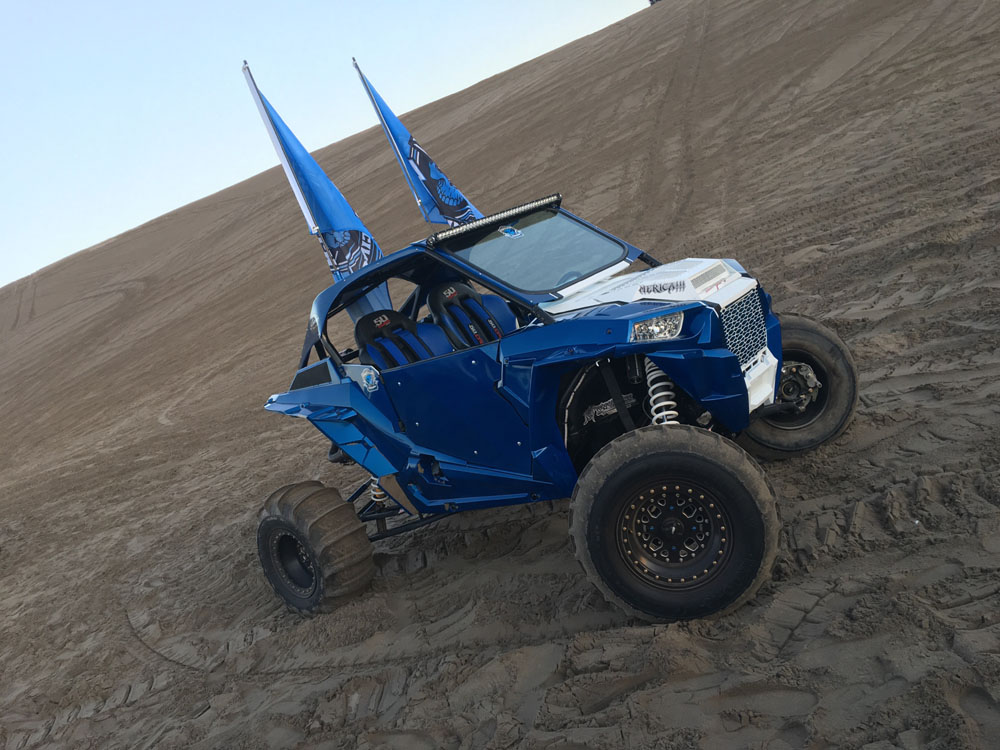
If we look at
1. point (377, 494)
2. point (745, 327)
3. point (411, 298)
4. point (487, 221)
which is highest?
point (487, 221)

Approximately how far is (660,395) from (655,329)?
35 cm

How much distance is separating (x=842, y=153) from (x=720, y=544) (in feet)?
31.3

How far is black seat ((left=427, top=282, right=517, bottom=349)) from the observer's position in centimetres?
500

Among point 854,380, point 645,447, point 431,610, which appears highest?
point 645,447

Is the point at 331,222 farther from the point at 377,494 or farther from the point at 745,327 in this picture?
the point at 745,327

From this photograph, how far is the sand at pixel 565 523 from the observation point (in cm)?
299

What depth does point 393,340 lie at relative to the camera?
5.05m

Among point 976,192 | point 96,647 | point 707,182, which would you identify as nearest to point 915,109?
point 707,182

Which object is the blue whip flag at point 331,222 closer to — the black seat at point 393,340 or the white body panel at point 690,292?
the black seat at point 393,340

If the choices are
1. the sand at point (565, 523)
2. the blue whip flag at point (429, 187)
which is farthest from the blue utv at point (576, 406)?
the blue whip flag at point (429, 187)

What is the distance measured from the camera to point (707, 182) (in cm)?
1302

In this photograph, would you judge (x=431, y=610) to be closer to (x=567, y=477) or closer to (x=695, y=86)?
(x=567, y=477)

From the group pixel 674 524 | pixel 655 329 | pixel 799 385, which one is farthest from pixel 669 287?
pixel 799 385

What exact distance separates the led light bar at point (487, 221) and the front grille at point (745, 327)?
1350mm
